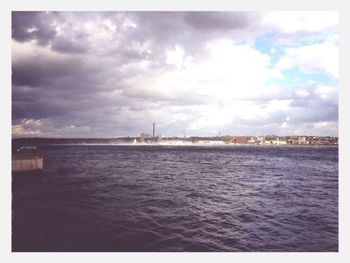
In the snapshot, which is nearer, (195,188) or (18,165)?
(195,188)

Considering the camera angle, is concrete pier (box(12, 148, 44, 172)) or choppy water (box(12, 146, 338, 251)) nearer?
choppy water (box(12, 146, 338, 251))

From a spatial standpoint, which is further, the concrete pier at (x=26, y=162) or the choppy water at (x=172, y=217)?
the concrete pier at (x=26, y=162)

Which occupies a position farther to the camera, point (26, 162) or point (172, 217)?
point (26, 162)

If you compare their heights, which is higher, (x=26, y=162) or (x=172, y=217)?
(x=26, y=162)

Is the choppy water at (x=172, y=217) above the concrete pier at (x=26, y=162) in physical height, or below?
below

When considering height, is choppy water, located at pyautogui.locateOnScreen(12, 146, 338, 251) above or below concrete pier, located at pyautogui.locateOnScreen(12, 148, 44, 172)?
below

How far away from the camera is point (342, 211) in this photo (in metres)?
16.4
